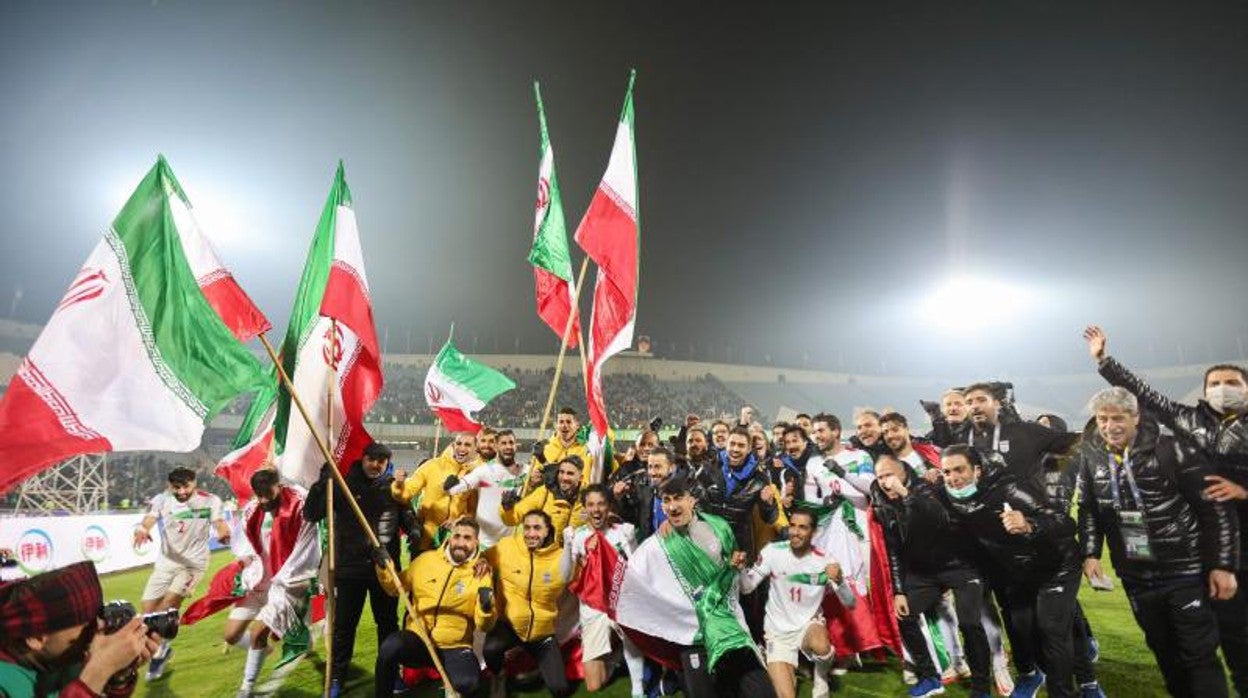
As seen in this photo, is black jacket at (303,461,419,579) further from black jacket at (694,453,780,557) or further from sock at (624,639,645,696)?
black jacket at (694,453,780,557)

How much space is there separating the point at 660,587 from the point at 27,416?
12.4 feet

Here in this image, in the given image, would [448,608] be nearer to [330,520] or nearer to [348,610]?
[348,610]

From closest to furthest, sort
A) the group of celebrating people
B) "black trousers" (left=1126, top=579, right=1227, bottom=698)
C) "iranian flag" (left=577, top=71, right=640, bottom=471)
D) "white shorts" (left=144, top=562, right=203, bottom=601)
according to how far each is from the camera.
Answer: "black trousers" (left=1126, top=579, right=1227, bottom=698) < the group of celebrating people < "iranian flag" (left=577, top=71, right=640, bottom=471) < "white shorts" (left=144, top=562, right=203, bottom=601)

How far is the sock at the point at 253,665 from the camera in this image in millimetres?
5309

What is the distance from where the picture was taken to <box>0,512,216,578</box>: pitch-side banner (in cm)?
1159

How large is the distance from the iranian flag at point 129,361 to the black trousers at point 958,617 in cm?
502

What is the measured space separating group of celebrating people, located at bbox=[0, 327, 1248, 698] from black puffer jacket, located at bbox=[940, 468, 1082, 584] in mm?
15

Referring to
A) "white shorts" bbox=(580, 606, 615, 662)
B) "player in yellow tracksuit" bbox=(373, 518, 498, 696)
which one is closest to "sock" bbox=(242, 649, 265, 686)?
"player in yellow tracksuit" bbox=(373, 518, 498, 696)

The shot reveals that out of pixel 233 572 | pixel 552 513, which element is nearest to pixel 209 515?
pixel 233 572

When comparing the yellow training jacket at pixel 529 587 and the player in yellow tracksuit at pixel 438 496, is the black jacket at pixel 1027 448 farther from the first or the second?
the player in yellow tracksuit at pixel 438 496

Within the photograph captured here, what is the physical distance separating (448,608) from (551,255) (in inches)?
140

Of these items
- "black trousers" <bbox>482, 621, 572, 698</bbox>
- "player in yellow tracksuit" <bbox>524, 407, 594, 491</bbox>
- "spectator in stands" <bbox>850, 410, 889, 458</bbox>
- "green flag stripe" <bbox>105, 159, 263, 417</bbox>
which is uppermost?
"green flag stripe" <bbox>105, 159, 263, 417</bbox>

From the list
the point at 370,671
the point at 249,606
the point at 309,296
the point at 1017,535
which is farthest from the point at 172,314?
the point at 1017,535

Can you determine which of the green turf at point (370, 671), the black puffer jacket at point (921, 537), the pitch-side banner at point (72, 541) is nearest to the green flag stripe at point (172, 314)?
the green turf at point (370, 671)
